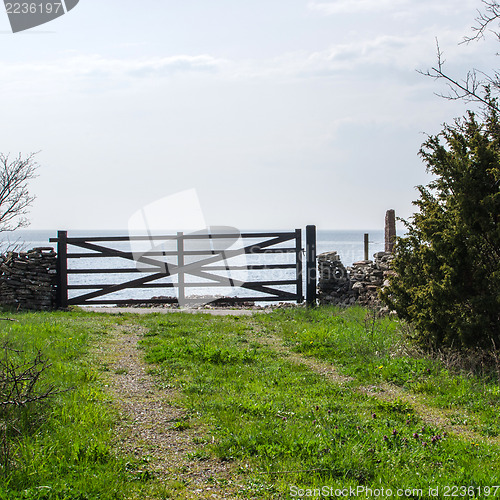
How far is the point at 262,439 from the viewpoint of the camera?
3939mm

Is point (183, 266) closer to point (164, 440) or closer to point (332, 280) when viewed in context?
point (332, 280)

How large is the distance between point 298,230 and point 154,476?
9.43m

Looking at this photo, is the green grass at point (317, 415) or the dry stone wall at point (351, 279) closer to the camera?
the green grass at point (317, 415)

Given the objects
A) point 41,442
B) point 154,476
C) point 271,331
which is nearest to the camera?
point 154,476

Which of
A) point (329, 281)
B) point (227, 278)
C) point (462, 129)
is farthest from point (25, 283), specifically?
point (462, 129)

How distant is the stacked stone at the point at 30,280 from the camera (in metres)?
11.8

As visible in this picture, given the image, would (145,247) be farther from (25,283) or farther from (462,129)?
(462,129)

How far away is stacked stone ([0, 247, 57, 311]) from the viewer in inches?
466

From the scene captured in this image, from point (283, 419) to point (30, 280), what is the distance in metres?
9.47

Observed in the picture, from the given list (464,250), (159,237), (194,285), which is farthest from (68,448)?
(159,237)

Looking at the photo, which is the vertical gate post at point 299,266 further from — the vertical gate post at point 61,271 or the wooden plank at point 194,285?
the vertical gate post at point 61,271

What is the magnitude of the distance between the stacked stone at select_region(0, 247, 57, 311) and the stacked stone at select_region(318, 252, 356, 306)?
21.3 feet

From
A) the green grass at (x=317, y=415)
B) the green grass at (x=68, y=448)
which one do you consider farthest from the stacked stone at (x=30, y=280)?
the green grass at (x=68, y=448)

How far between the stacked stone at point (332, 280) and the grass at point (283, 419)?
3937mm
